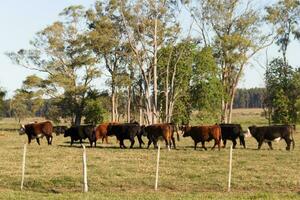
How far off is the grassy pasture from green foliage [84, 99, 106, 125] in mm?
36472

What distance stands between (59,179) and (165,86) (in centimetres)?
4046

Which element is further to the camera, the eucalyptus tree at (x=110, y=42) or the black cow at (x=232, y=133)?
the eucalyptus tree at (x=110, y=42)

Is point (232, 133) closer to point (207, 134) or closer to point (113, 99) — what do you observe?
point (207, 134)

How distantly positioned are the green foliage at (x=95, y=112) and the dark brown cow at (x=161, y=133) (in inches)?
1213

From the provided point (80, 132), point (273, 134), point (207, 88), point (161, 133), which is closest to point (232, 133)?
point (273, 134)

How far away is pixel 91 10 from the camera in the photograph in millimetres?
63938

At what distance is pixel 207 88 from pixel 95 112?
1292cm

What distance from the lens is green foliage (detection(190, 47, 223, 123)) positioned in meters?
57.8

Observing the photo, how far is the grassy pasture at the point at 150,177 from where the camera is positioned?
51.1 ft

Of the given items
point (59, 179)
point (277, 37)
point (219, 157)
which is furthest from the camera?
point (277, 37)

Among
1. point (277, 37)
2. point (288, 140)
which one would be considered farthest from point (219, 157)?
point (277, 37)

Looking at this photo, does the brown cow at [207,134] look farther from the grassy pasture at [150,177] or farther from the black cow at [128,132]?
the grassy pasture at [150,177]

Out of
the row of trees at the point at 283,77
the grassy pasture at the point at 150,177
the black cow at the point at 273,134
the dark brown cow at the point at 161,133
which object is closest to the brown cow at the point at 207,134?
the dark brown cow at the point at 161,133

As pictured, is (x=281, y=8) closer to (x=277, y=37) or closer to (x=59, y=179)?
(x=277, y=37)
